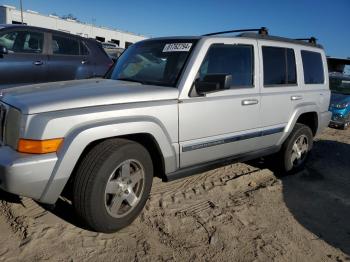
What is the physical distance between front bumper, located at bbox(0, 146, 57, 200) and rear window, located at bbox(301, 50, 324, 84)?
3.89m

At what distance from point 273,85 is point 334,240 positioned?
6.54 ft

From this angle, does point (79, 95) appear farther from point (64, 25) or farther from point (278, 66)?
point (64, 25)

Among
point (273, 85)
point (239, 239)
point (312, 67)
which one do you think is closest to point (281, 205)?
point (239, 239)

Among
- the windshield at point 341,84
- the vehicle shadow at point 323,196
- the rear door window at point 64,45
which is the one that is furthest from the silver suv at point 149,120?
the windshield at point 341,84

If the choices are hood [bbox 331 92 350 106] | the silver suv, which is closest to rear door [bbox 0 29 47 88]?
the silver suv

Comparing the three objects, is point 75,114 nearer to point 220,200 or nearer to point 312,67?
point 220,200

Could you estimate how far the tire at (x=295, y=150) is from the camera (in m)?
5.33

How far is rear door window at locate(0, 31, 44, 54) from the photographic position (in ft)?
21.2

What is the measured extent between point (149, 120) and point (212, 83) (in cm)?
76

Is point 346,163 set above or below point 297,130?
below

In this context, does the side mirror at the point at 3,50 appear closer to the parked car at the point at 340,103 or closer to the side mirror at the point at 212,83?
the side mirror at the point at 212,83

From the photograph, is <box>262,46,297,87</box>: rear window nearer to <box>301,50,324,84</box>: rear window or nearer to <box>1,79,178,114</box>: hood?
<box>301,50,324,84</box>: rear window

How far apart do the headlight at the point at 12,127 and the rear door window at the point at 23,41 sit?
3780mm

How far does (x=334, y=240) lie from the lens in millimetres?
3682
